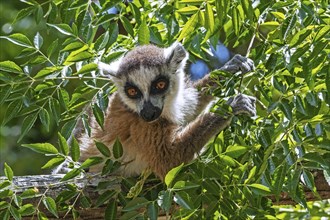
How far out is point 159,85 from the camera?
4.07 metres

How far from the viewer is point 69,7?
9.89 ft

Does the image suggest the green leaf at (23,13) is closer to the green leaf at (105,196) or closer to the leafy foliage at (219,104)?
the leafy foliage at (219,104)

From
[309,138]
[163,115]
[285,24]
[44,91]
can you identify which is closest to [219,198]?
[309,138]

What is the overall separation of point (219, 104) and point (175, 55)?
92cm

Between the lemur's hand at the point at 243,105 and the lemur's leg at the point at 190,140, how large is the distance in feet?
0.94

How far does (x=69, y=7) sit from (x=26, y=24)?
4.07 metres

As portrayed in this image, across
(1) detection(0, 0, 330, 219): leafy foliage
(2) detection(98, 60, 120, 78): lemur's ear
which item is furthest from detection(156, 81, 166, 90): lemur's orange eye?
(1) detection(0, 0, 330, 219): leafy foliage

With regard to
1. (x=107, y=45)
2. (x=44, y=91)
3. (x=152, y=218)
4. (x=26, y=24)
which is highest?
(x=107, y=45)

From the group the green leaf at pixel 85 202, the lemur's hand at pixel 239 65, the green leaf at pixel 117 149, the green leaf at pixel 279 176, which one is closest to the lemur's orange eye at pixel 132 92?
the lemur's hand at pixel 239 65

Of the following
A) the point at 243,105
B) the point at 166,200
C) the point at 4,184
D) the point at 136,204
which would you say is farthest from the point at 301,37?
the point at 4,184

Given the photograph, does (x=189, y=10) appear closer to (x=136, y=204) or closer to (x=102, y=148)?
(x=102, y=148)

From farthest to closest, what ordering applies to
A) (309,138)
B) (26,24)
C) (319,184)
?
(26,24) → (319,184) → (309,138)

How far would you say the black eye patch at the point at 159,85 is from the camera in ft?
13.2

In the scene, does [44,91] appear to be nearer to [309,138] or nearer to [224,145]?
[224,145]
